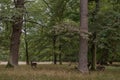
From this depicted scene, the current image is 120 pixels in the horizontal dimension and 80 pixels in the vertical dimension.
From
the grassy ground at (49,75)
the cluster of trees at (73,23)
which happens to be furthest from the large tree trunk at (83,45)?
the grassy ground at (49,75)

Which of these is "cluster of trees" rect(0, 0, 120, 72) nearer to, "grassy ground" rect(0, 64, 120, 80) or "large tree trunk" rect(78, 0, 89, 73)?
"large tree trunk" rect(78, 0, 89, 73)

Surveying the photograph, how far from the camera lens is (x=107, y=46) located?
27281mm

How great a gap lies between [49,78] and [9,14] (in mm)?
4481

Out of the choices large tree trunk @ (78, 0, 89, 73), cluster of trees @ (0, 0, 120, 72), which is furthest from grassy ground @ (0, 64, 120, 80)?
cluster of trees @ (0, 0, 120, 72)

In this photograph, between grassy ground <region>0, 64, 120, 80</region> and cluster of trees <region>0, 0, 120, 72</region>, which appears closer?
grassy ground <region>0, 64, 120, 80</region>

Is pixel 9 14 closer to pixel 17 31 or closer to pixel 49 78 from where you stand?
pixel 49 78

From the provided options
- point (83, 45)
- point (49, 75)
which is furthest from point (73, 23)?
point (49, 75)

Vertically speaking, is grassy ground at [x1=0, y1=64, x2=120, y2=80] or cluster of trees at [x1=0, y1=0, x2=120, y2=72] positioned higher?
cluster of trees at [x1=0, y1=0, x2=120, y2=72]

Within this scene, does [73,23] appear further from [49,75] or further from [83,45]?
[49,75]

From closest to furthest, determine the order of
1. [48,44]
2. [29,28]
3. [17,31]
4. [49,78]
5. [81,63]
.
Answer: [49,78], [81,63], [17,31], [48,44], [29,28]

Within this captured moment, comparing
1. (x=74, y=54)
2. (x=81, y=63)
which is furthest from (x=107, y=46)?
(x=81, y=63)

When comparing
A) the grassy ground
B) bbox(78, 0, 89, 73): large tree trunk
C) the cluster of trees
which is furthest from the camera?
bbox(78, 0, 89, 73): large tree trunk

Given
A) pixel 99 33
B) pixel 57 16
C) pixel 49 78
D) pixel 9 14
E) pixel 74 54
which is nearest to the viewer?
pixel 49 78

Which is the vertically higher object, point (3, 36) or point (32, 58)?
point (3, 36)
